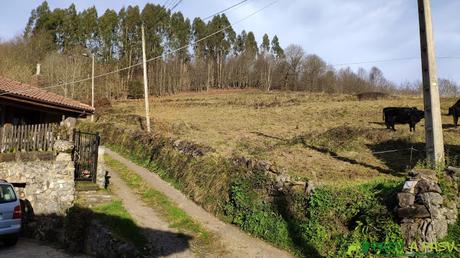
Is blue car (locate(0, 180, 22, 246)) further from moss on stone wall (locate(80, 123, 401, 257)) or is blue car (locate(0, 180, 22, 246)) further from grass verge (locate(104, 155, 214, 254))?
moss on stone wall (locate(80, 123, 401, 257))

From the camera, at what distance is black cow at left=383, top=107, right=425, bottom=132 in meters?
20.7

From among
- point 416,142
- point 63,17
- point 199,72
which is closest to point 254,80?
point 199,72

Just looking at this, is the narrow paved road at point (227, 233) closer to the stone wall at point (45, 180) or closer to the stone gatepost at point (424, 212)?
the stone gatepost at point (424, 212)

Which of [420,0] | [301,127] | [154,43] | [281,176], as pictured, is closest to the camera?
[420,0]

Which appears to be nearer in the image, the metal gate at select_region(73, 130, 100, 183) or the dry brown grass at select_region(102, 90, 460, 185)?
the dry brown grass at select_region(102, 90, 460, 185)

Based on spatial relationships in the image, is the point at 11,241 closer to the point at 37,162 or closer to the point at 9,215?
the point at 9,215

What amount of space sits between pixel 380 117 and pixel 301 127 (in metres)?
5.34

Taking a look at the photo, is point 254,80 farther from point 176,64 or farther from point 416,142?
point 416,142

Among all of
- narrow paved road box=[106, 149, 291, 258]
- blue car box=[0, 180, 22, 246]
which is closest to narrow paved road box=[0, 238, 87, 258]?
blue car box=[0, 180, 22, 246]

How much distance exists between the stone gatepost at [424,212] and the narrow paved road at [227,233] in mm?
3011

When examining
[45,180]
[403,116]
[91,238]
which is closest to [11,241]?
[45,180]

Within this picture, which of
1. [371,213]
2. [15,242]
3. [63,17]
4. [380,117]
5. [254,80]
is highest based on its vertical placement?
[63,17]

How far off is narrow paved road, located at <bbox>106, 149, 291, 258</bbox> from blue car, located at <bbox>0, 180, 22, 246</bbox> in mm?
5156

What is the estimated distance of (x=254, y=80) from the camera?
8450 cm
